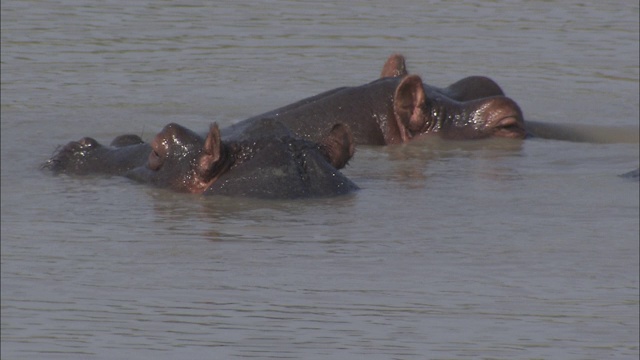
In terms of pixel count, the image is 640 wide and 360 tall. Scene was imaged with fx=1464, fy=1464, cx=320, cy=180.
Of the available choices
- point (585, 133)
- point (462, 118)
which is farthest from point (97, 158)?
point (585, 133)

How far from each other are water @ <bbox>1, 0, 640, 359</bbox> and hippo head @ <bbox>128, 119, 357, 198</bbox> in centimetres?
10

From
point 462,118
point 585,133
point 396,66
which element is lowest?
point 585,133

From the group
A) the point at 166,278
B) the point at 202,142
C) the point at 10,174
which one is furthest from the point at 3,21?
the point at 166,278

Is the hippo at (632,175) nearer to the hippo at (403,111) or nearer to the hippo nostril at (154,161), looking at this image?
the hippo at (403,111)

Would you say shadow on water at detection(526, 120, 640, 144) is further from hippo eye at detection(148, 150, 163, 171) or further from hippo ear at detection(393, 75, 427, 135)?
hippo eye at detection(148, 150, 163, 171)

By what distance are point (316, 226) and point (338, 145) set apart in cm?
77

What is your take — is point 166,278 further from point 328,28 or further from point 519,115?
point 328,28

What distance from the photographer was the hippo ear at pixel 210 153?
605 cm

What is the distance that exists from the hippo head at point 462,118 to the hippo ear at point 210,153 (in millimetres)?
1660

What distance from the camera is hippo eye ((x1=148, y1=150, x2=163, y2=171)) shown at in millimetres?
6363

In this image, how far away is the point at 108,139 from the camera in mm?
7961

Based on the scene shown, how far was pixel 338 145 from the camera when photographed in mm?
6500

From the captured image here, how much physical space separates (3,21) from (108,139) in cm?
360

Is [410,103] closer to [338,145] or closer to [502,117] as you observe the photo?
[502,117]
